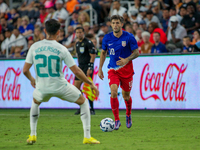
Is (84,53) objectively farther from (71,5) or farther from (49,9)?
(49,9)

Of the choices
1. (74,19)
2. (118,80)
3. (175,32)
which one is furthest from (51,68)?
(74,19)

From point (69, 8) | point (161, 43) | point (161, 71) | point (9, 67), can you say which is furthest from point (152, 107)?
point (69, 8)

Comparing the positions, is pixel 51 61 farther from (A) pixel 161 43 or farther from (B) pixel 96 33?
(B) pixel 96 33

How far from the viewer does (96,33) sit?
56.6ft

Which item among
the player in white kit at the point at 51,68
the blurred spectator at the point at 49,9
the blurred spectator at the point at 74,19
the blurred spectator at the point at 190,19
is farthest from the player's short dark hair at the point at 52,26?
the blurred spectator at the point at 49,9

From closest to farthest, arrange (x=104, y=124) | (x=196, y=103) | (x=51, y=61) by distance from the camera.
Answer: (x=51, y=61) → (x=104, y=124) → (x=196, y=103)

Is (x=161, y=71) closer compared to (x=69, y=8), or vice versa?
(x=161, y=71)

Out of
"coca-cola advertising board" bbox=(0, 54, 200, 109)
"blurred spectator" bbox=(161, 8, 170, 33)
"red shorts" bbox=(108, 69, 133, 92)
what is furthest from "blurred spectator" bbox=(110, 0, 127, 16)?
"red shorts" bbox=(108, 69, 133, 92)

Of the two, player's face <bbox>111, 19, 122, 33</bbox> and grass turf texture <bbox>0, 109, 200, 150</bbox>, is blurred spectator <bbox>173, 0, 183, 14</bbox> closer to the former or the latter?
grass turf texture <bbox>0, 109, 200, 150</bbox>

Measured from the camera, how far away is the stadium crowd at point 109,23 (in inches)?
551

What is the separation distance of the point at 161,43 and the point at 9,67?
5.82 metres

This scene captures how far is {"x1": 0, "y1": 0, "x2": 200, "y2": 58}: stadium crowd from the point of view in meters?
14.0

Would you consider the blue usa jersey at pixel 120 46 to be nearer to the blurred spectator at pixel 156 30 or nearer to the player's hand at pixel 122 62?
the player's hand at pixel 122 62

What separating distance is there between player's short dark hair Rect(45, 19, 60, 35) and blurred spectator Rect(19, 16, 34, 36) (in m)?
13.7
